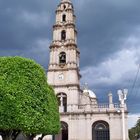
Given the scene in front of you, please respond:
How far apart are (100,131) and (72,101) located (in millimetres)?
7296

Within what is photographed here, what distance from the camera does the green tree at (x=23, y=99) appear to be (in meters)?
24.7

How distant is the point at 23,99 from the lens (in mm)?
25703

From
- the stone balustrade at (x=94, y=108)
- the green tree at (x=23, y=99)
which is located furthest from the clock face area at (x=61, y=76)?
the green tree at (x=23, y=99)

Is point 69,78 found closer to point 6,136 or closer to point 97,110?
point 97,110

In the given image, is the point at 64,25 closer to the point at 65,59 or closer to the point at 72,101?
the point at 65,59

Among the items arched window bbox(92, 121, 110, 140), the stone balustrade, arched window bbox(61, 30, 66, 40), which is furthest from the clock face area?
arched window bbox(92, 121, 110, 140)

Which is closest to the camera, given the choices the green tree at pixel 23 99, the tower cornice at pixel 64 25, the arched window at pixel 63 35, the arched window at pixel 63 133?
the green tree at pixel 23 99

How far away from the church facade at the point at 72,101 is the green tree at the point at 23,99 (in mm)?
23482

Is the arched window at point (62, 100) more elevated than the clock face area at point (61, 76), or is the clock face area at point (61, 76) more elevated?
the clock face area at point (61, 76)

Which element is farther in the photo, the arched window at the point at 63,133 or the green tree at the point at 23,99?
the arched window at the point at 63,133

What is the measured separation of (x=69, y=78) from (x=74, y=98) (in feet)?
12.4

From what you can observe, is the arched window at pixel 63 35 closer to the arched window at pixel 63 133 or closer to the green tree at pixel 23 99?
the arched window at pixel 63 133

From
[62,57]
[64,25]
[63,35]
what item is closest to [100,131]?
[62,57]

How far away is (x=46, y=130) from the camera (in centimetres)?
2870
